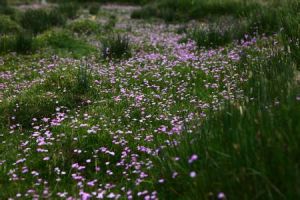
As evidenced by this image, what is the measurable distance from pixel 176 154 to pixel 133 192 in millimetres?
611

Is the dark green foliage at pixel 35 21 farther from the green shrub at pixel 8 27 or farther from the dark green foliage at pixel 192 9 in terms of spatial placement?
the dark green foliage at pixel 192 9

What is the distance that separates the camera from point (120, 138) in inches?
215

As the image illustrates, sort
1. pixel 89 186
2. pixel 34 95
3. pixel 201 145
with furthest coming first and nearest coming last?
pixel 34 95, pixel 89 186, pixel 201 145

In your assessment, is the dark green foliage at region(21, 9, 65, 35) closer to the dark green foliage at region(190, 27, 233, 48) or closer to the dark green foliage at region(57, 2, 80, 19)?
the dark green foliage at region(57, 2, 80, 19)

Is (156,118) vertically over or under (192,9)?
under

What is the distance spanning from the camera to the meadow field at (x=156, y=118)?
11.3 ft

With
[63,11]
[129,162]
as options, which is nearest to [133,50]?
[129,162]

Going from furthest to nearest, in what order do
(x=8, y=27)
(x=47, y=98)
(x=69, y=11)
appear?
(x=69, y=11) < (x=8, y=27) < (x=47, y=98)

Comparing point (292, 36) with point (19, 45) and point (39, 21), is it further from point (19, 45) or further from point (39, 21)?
point (39, 21)

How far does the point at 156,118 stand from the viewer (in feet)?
19.6

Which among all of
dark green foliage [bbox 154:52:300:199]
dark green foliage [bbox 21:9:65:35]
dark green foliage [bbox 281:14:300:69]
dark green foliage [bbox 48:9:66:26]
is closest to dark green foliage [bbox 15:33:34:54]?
dark green foliage [bbox 21:9:65:35]

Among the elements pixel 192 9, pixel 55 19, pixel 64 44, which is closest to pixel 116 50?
pixel 64 44

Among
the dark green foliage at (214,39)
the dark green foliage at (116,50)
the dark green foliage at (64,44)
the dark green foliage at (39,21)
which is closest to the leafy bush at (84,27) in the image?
the dark green foliage at (39,21)

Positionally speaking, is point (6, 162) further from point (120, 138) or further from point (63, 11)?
point (63, 11)
